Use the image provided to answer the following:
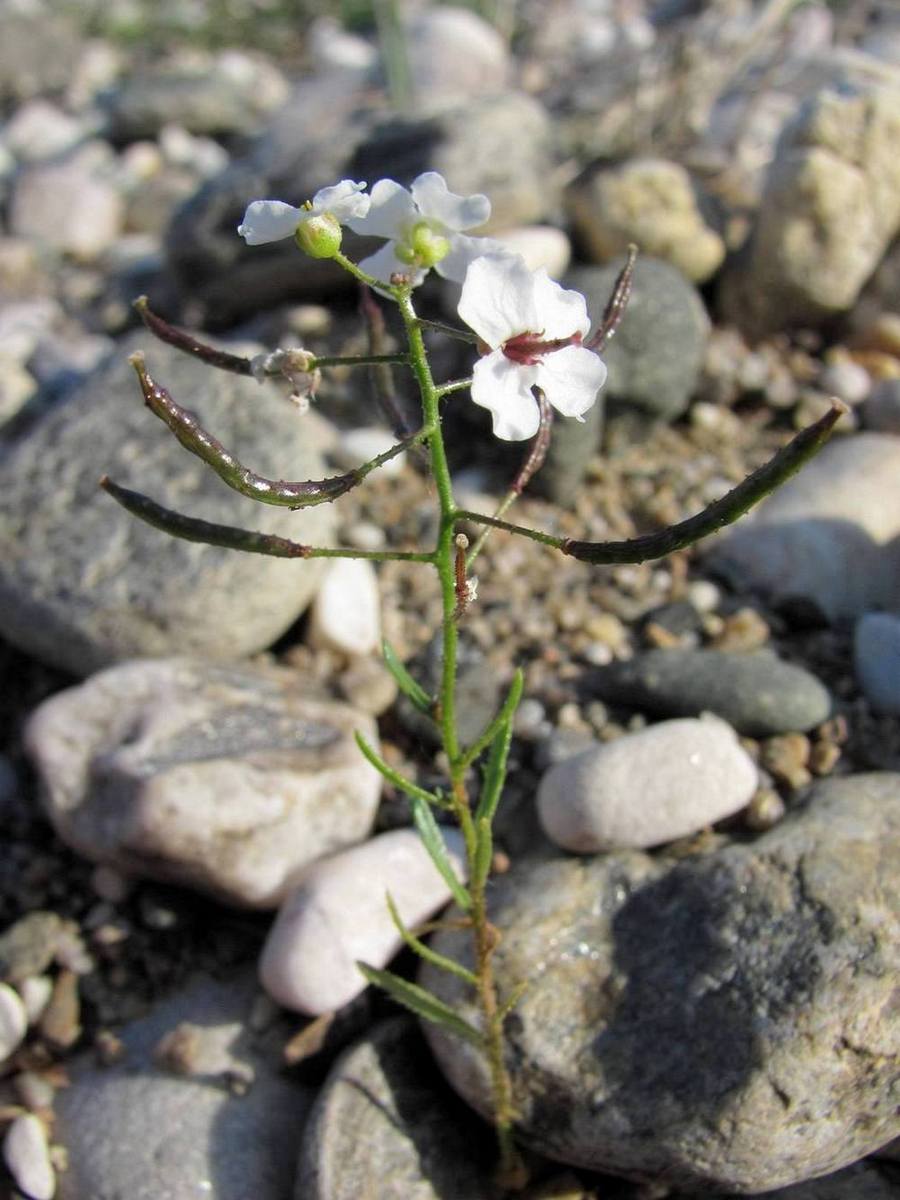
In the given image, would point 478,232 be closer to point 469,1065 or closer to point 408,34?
point 469,1065

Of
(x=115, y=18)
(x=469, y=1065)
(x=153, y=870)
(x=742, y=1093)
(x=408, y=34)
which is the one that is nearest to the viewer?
(x=742, y=1093)

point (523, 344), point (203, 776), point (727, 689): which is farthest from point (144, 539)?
point (523, 344)

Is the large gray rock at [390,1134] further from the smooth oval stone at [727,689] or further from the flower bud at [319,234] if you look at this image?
the flower bud at [319,234]

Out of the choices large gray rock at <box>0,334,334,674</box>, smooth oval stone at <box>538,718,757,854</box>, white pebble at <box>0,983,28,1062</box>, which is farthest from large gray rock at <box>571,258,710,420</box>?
white pebble at <box>0,983,28,1062</box>

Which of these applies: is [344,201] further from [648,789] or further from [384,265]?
Answer: [648,789]

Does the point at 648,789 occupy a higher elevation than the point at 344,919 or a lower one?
higher

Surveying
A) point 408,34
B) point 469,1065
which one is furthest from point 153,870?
point 408,34

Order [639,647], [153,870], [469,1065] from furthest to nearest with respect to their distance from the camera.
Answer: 1. [639,647]
2. [153,870]
3. [469,1065]
